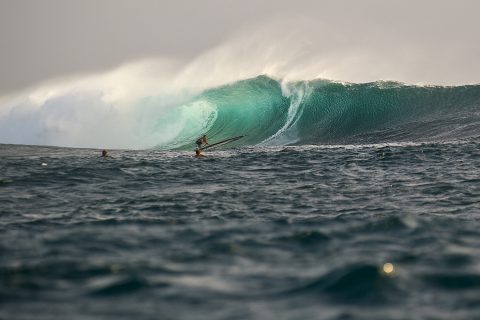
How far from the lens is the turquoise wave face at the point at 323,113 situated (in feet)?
101

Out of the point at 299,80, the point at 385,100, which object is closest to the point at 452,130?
the point at 385,100

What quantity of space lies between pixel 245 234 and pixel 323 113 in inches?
1042

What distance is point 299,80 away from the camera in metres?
40.6

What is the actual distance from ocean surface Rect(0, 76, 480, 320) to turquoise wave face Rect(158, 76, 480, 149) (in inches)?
230

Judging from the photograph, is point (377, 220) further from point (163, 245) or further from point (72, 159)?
point (72, 159)

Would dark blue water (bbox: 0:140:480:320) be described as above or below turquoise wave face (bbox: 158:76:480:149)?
below

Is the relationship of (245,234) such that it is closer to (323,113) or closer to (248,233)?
(248,233)

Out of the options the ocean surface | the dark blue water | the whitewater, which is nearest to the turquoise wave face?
the whitewater

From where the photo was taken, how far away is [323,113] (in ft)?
117

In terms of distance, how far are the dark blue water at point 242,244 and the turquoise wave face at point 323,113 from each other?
1274 centimetres

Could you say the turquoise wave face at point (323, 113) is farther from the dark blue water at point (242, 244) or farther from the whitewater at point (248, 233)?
the dark blue water at point (242, 244)

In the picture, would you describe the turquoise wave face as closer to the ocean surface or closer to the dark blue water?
the ocean surface

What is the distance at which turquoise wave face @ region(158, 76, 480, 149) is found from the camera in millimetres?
30819

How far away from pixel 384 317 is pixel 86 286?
356 centimetres
